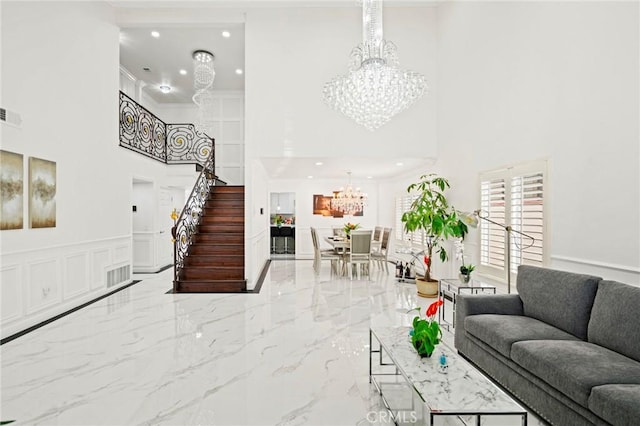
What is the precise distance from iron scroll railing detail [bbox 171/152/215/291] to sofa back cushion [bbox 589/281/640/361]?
19.0 feet

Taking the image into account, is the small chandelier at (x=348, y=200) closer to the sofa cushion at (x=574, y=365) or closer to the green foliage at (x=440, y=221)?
the green foliage at (x=440, y=221)

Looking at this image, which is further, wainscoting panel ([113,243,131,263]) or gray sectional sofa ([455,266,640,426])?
wainscoting panel ([113,243,131,263])

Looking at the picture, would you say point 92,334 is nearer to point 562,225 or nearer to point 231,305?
point 231,305

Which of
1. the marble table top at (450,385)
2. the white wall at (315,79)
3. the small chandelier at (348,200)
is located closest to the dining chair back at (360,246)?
the white wall at (315,79)

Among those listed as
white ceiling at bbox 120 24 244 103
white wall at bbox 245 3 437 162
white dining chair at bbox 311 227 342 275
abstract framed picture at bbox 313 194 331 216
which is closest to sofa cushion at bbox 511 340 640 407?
white wall at bbox 245 3 437 162

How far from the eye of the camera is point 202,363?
3.17m

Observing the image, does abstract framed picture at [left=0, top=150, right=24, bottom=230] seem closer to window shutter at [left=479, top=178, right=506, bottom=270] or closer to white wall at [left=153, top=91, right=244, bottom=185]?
window shutter at [left=479, top=178, right=506, bottom=270]

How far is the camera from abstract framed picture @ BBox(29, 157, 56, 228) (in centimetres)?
411

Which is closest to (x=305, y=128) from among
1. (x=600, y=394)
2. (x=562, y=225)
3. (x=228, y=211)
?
(x=228, y=211)

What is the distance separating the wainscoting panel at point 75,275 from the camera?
15.7ft

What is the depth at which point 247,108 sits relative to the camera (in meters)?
6.02

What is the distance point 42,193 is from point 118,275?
2.40m

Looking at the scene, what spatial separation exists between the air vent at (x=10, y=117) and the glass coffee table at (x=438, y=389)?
14.9 feet

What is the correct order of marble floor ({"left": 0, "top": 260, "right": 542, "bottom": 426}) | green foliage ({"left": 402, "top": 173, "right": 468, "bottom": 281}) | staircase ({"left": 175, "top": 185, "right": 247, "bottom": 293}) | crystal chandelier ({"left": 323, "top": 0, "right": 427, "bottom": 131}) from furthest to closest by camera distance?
1. staircase ({"left": 175, "top": 185, "right": 247, "bottom": 293})
2. green foliage ({"left": 402, "top": 173, "right": 468, "bottom": 281})
3. crystal chandelier ({"left": 323, "top": 0, "right": 427, "bottom": 131})
4. marble floor ({"left": 0, "top": 260, "right": 542, "bottom": 426})
